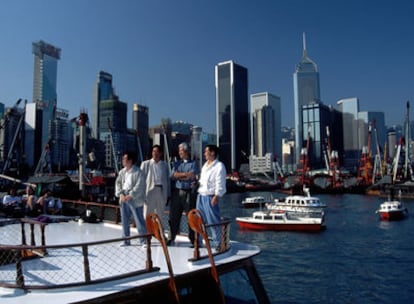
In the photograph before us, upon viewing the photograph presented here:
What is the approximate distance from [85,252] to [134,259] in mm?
1547

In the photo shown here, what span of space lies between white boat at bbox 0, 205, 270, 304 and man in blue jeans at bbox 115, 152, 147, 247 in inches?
16.0

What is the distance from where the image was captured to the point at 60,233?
338 inches

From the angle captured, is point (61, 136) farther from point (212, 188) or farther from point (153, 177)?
point (212, 188)

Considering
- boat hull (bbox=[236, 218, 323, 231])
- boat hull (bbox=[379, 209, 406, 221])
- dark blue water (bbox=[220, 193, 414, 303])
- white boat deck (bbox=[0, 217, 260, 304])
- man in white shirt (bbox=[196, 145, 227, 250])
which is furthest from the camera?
boat hull (bbox=[379, 209, 406, 221])

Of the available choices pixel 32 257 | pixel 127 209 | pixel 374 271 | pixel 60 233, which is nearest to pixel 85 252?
pixel 32 257

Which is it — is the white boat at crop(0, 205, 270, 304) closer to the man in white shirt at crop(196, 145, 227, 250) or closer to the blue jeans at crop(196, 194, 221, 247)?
the blue jeans at crop(196, 194, 221, 247)

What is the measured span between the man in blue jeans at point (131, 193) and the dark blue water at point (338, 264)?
947 cm

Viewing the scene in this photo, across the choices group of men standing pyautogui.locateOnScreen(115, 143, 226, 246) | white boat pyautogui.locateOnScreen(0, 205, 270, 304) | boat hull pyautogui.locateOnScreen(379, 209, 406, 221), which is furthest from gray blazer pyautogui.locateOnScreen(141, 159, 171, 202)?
boat hull pyautogui.locateOnScreen(379, 209, 406, 221)

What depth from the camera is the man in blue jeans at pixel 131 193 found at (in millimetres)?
6861

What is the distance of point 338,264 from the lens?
824 inches

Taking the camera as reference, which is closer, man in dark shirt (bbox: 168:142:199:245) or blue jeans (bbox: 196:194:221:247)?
blue jeans (bbox: 196:194:221:247)

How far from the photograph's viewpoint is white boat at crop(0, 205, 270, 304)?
4090 mm

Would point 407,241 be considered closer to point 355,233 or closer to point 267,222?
point 355,233

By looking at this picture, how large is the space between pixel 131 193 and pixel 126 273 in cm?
240
